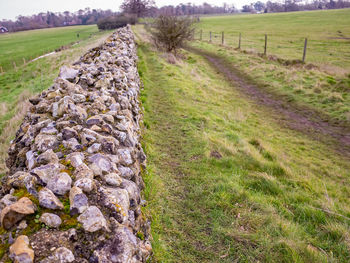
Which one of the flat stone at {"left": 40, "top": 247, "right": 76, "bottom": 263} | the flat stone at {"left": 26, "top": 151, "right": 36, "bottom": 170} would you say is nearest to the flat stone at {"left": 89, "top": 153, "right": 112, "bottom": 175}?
the flat stone at {"left": 26, "top": 151, "right": 36, "bottom": 170}

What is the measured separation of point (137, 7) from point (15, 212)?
227 feet

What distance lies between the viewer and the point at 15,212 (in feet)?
6.16

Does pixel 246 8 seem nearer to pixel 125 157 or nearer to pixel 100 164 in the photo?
pixel 125 157

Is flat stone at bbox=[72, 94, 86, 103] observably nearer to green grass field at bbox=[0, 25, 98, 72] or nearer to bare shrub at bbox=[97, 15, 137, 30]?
green grass field at bbox=[0, 25, 98, 72]

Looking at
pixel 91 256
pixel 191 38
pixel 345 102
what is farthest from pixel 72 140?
pixel 191 38

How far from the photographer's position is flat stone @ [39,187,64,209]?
1995 millimetres

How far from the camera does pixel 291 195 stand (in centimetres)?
407

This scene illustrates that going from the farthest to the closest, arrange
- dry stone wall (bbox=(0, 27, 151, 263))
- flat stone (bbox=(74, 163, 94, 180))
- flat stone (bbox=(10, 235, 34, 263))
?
flat stone (bbox=(74, 163, 94, 180)) → dry stone wall (bbox=(0, 27, 151, 263)) → flat stone (bbox=(10, 235, 34, 263))

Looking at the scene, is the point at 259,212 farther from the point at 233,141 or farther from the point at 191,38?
the point at 191,38

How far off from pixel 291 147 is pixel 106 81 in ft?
18.1

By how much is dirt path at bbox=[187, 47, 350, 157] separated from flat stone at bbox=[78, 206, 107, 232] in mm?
7250

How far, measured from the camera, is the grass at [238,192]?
2.95 m

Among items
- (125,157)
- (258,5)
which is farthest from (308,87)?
(258,5)

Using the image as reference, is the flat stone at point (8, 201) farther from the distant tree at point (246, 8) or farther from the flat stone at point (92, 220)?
the distant tree at point (246, 8)
